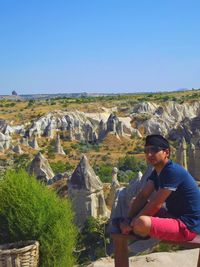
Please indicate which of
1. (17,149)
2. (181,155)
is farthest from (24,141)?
(181,155)

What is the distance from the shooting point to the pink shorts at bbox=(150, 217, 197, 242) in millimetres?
3711

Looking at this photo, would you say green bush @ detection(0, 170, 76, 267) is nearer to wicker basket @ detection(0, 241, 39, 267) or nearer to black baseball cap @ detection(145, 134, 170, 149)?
wicker basket @ detection(0, 241, 39, 267)

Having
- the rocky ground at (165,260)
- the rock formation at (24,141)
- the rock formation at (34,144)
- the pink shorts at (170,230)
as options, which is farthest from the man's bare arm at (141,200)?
the rock formation at (24,141)

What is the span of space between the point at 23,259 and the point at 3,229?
1.72ft

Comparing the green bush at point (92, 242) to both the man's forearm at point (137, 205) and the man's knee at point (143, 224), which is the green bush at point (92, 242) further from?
the man's knee at point (143, 224)

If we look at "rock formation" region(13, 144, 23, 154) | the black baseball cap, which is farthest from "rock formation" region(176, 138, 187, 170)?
the black baseball cap

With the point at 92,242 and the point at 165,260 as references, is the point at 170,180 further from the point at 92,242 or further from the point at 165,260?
the point at 92,242

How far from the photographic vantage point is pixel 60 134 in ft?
192

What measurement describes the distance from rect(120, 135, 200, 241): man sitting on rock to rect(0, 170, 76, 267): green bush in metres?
1.56

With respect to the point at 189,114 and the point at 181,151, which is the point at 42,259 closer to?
the point at 181,151

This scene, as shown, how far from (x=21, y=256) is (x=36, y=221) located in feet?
1.47

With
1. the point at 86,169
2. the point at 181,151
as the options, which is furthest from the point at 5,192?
the point at 181,151

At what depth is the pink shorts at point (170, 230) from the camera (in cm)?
371

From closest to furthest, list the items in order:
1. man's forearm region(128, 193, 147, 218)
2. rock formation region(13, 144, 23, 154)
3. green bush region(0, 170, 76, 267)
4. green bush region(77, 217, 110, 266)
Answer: man's forearm region(128, 193, 147, 218), green bush region(0, 170, 76, 267), green bush region(77, 217, 110, 266), rock formation region(13, 144, 23, 154)
